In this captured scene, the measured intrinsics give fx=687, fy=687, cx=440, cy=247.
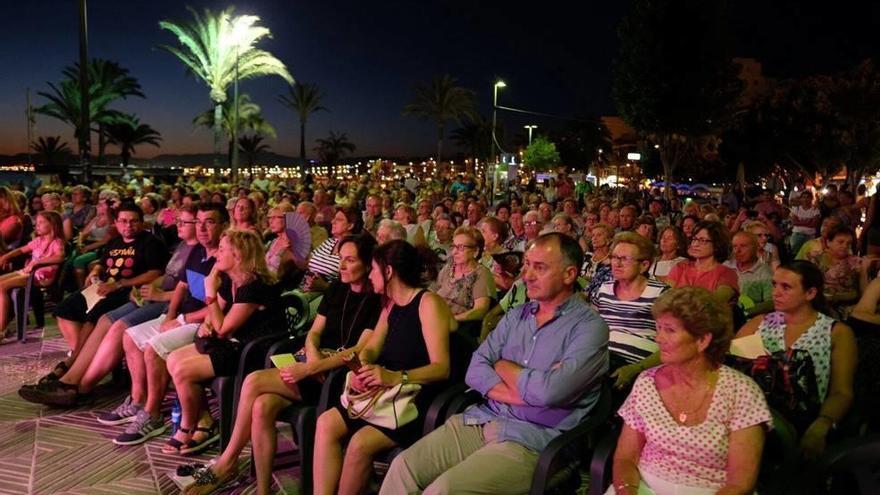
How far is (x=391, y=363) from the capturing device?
341 centimetres

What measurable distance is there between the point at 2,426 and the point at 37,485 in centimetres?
109

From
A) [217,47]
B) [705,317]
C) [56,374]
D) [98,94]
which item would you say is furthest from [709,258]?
[98,94]

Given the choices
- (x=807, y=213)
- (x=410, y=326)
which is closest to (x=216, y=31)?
(x=807, y=213)

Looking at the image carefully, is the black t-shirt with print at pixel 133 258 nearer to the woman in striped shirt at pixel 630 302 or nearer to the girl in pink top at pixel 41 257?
the girl in pink top at pixel 41 257

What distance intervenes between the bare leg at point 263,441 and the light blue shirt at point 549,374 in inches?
44.5

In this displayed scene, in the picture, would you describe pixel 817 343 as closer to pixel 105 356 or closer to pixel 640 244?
pixel 640 244

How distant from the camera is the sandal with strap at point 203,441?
13.7ft

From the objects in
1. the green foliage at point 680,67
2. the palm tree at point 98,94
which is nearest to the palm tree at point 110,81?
the palm tree at point 98,94

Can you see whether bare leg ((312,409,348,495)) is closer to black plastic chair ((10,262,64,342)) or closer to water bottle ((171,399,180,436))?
water bottle ((171,399,180,436))

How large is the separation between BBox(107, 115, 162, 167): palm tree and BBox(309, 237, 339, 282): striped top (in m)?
40.7

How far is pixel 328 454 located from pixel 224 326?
4.40 feet

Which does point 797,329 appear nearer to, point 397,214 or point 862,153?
point 397,214

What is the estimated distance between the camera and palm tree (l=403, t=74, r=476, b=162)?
146 ft

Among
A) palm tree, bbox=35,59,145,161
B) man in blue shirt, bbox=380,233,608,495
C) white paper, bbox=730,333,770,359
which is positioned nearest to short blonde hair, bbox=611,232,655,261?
white paper, bbox=730,333,770,359
